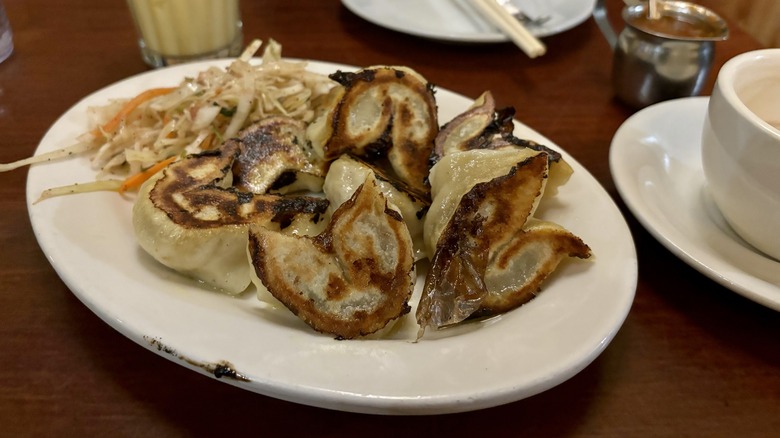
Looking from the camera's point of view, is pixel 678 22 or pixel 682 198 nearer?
pixel 682 198

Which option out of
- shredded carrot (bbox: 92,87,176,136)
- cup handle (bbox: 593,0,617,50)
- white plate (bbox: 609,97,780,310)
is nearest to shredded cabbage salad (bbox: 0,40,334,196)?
shredded carrot (bbox: 92,87,176,136)

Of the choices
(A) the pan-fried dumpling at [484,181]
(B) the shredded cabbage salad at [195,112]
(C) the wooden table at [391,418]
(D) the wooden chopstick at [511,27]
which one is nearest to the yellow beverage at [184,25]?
(B) the shredded cabbage salad at [195,112]

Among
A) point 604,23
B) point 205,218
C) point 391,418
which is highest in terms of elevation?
point 205,218

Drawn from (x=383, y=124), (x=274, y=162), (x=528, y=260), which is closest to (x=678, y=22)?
(x=383, y=124)

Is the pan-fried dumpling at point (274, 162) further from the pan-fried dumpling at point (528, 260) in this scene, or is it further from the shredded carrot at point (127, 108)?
the pan-fried dumpling at point (528, 260)

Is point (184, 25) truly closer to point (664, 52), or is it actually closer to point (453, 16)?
point (453, 16)

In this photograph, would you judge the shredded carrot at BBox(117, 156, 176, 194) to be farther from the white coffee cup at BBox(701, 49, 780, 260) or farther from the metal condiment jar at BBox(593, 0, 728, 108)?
the metal condiment jar at BBox(593, 0, 728, 108)

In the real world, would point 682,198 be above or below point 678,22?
below
